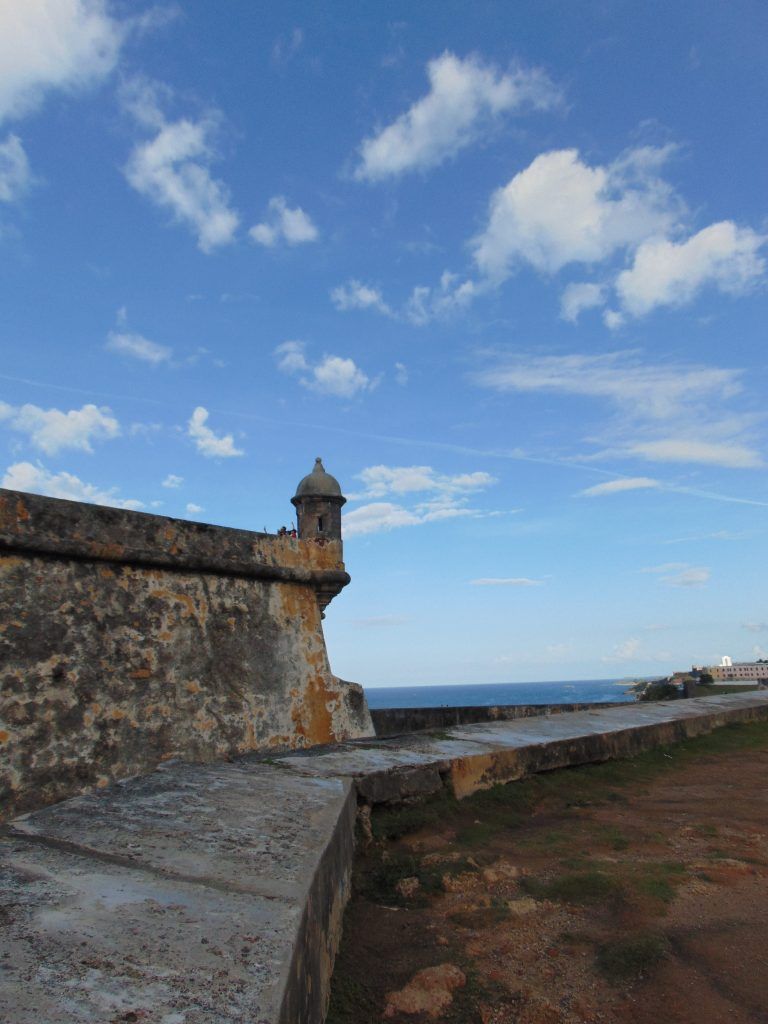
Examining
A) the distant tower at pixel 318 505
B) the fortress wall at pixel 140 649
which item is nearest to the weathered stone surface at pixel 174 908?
the fortress wall at pixel 140 649

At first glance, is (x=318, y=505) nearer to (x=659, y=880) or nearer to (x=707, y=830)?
(x=707, y=830)

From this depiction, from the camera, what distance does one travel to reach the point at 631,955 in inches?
85.4

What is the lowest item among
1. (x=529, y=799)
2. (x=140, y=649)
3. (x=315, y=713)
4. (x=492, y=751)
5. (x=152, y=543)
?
(x=529, y=799)

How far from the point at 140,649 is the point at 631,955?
3.11m

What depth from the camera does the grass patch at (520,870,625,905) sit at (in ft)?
8.69

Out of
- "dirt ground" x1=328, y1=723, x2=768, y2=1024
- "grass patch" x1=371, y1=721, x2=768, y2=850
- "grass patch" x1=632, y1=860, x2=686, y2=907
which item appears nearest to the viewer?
"dirt ground" x1=328, y1=723, x2=768, y2=1024

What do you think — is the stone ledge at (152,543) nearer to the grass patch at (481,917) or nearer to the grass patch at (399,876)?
the grass patch at (399,876)

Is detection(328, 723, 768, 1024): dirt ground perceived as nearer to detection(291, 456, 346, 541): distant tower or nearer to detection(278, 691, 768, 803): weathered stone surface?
detection(278, 691, 768, 803): weathered stone surface

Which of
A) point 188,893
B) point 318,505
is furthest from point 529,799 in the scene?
point 318,505

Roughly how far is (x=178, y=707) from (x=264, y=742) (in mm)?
958

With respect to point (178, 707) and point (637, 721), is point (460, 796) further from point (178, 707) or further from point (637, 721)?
point (637, 721)

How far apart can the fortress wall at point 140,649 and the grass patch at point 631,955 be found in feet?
8.79

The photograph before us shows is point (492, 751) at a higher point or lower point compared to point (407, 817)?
higher

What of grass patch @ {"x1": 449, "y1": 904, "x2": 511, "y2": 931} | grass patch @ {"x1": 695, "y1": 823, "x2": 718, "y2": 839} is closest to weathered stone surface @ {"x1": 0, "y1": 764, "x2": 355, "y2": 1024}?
grass patch @ {"x1": 449, "y1": 904, "x2": 511, "y2": 931}
